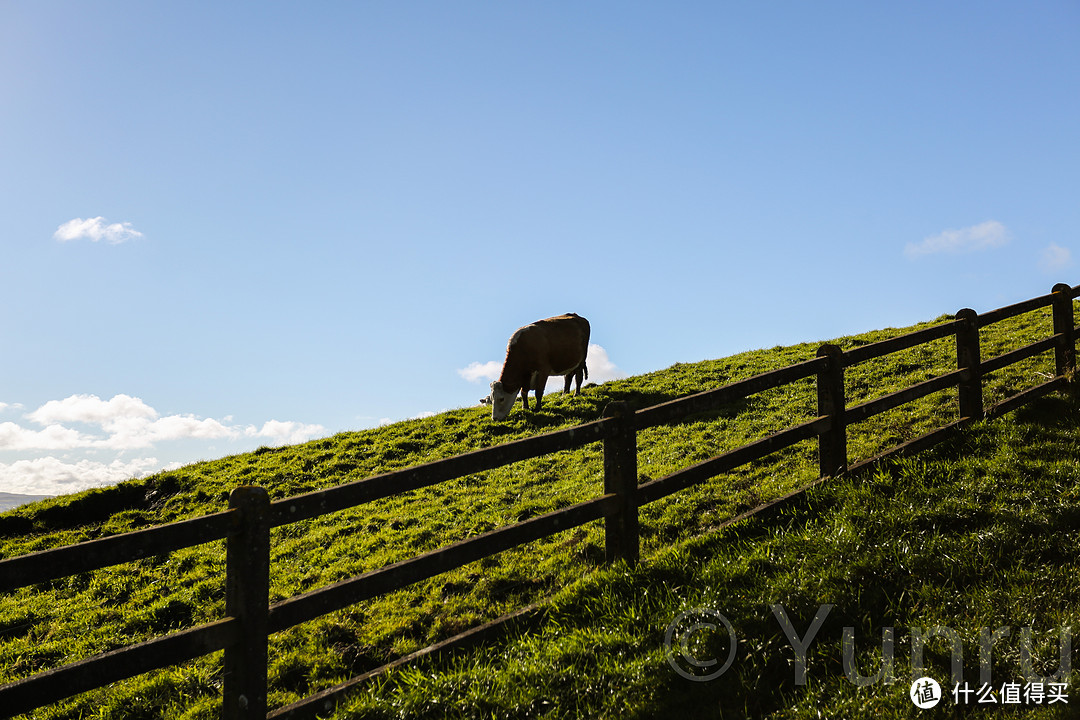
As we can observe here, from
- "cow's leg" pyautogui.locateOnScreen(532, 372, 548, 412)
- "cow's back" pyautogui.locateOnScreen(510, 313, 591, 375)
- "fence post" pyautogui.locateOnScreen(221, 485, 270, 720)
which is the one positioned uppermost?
"cow's back" pyautogui.locateOnScreen(510, 313, 591, 375)

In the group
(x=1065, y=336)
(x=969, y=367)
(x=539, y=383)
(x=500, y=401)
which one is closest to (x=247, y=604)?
(x=969, y=367)

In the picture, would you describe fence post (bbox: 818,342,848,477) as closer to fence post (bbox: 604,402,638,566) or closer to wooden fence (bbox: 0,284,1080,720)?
wooden fence (bbox: 0,284,1080,720)

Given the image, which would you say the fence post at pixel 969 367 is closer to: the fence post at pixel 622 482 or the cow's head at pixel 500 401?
the fence post at pixel 622 482

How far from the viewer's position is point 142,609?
9773 millimetres

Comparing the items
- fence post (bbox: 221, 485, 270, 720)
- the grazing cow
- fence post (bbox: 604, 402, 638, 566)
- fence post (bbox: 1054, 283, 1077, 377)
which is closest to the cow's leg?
the grazing cow

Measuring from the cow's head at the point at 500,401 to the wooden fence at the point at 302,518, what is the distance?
12641mm

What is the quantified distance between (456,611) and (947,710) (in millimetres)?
4574

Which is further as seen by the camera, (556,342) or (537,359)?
(556,342)

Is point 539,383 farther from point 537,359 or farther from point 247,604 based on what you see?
point 247,604

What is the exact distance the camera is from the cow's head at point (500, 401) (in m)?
19.6

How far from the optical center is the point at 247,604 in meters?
4.49

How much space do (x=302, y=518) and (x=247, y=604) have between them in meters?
0.61

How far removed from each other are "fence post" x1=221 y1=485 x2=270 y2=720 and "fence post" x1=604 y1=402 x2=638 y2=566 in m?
2.76

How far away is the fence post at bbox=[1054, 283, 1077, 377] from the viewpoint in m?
10.7
